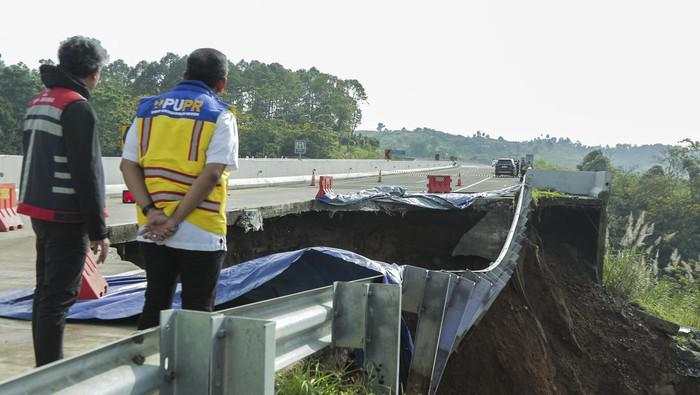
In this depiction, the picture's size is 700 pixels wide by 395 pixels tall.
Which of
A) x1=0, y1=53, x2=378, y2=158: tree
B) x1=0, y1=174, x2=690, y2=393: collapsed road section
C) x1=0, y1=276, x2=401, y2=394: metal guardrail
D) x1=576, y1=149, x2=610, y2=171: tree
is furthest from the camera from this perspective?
x1=576, y1=149, x2=610, y2=171: tree

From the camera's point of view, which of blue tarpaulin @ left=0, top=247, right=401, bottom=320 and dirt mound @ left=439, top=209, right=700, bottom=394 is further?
dirt mound @ left=439, top=209, right=700, bottom=394

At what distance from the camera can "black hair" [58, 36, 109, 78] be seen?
3443 mm

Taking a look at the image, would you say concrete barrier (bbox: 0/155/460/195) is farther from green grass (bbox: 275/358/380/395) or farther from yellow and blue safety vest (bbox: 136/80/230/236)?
yellow and blue safety vest (bbox: 136/80/230/236)

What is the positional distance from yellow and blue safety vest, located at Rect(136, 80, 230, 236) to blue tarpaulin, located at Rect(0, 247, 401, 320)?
1824mm

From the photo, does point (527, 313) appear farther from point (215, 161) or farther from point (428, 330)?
point (215, 161)

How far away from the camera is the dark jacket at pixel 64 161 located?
3.33 metres

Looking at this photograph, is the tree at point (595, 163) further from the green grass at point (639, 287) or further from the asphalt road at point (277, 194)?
the green grass at point (639, 287)

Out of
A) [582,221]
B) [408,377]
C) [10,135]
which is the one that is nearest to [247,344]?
[408,377]

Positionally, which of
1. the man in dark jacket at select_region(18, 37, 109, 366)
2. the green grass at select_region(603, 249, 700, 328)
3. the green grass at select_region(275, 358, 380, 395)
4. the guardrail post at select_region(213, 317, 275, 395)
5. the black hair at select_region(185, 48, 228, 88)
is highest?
the black hair at select_region(185, 48, 228, 88)

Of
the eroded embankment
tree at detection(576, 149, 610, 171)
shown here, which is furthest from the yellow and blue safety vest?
tree at detection(576, 149, 610, 171)

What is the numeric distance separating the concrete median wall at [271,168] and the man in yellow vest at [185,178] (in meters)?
15.6

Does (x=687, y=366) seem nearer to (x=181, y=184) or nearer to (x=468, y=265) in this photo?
(x=468, y=265)

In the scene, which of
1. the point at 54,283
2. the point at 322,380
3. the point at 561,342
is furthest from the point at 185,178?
the point at 561,342

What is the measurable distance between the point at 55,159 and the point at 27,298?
2864mm
